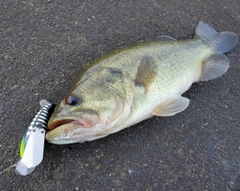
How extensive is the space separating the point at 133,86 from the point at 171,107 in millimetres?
411

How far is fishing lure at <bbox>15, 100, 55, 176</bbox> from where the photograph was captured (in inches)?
78.0

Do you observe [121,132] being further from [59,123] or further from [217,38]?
[217,38]

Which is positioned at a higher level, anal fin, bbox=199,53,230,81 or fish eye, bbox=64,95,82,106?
anal fin, bbox=199,53,230,81

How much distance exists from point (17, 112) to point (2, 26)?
100 cm

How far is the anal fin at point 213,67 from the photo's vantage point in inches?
113

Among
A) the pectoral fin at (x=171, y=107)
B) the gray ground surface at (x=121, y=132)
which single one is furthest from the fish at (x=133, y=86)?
the gray ground surface at (x=121, y=132)

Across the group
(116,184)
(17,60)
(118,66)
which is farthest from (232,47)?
(17,60)

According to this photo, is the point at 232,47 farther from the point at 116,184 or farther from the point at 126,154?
the point at 116,184

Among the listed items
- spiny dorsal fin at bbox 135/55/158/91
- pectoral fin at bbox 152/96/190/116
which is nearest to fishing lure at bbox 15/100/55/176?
spiny dorsal fin at bbox 135/55/158/91

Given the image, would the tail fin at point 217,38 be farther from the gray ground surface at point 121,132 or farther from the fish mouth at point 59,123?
the fish mouth at point 59,123

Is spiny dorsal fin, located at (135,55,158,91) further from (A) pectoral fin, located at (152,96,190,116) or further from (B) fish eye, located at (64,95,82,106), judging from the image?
(B) fish eye, located at (64,95,82,106)

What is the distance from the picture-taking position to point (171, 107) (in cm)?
250

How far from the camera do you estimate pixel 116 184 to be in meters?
2.29

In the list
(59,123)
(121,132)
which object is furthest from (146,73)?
(59,123)
